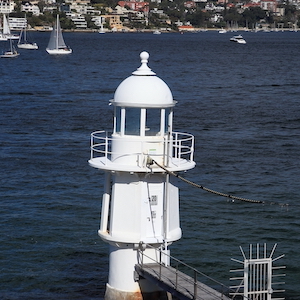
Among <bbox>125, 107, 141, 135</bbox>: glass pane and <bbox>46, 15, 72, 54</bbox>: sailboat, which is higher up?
<bbox>125, 107, 141, 135</bbox>: glass pane

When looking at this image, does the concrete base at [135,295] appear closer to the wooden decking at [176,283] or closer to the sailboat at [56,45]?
the wooden decking at [176,283]

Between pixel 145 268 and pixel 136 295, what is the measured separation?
666 millimetres

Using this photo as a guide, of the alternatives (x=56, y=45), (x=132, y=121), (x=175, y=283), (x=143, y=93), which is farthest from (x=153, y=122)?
(x=56, y=45)

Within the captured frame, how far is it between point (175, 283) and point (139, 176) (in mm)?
1972

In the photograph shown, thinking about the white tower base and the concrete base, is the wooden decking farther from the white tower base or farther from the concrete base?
the concrete base

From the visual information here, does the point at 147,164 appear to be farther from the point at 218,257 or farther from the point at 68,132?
the point at 68,132

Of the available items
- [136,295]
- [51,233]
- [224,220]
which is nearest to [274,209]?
[224,220]

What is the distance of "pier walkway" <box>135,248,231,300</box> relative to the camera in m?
15.8

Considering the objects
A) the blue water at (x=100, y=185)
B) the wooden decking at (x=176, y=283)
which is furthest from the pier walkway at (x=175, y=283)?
the blue water at (x=100, y=185)

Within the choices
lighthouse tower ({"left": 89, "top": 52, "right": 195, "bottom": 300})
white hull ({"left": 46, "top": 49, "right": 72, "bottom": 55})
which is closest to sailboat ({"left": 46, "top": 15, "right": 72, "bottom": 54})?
white hull ({"left": 46, "top": 49, "right": 72, "bottom": 55})

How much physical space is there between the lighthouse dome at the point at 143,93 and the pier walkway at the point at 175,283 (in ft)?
9.52

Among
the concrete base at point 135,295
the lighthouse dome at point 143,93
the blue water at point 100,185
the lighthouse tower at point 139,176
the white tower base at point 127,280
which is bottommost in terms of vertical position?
the blue water at point 100,185

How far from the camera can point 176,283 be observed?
1597 cm

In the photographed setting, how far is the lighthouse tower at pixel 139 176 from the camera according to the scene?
53.1 ft
